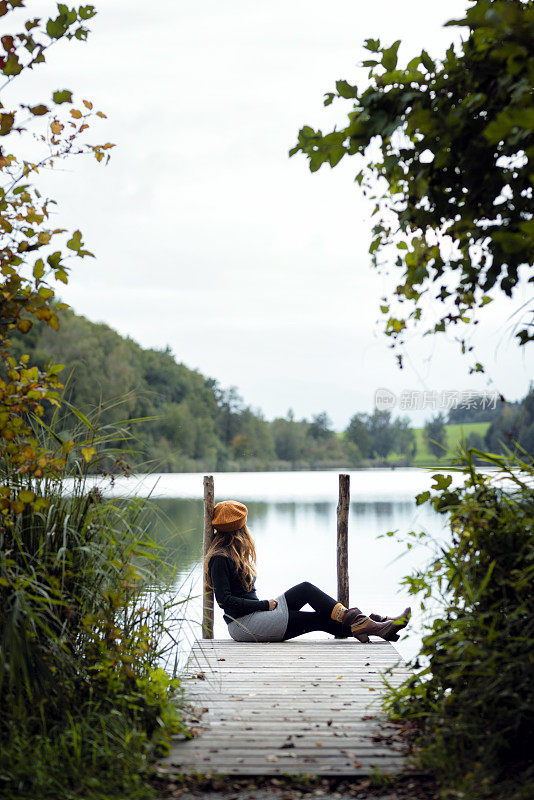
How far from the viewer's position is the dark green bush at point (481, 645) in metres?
2.98

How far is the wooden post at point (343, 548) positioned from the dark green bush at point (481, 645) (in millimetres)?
3120

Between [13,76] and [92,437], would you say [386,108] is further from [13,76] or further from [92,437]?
[92,437]

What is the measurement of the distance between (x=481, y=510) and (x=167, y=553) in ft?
6.41

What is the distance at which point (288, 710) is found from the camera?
13.3ft

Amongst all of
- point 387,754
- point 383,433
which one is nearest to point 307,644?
point 387,754

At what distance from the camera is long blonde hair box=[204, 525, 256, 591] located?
5.93 m

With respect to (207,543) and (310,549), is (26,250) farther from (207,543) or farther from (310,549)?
(310,549)

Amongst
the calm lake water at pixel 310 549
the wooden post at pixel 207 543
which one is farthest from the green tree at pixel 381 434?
the wooden post at pixel 207 543

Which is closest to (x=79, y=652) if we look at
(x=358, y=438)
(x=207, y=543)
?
(x=207, y=543)

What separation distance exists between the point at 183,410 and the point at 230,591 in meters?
51.1

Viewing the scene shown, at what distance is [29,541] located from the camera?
12.1 ft

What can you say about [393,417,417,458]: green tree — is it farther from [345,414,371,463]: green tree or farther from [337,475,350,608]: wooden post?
[337,475,350,608]: wooden post

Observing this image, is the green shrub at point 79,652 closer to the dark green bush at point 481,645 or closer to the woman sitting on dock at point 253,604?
the dark green bush at point 481,645

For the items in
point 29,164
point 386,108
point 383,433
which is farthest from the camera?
point 383,433
